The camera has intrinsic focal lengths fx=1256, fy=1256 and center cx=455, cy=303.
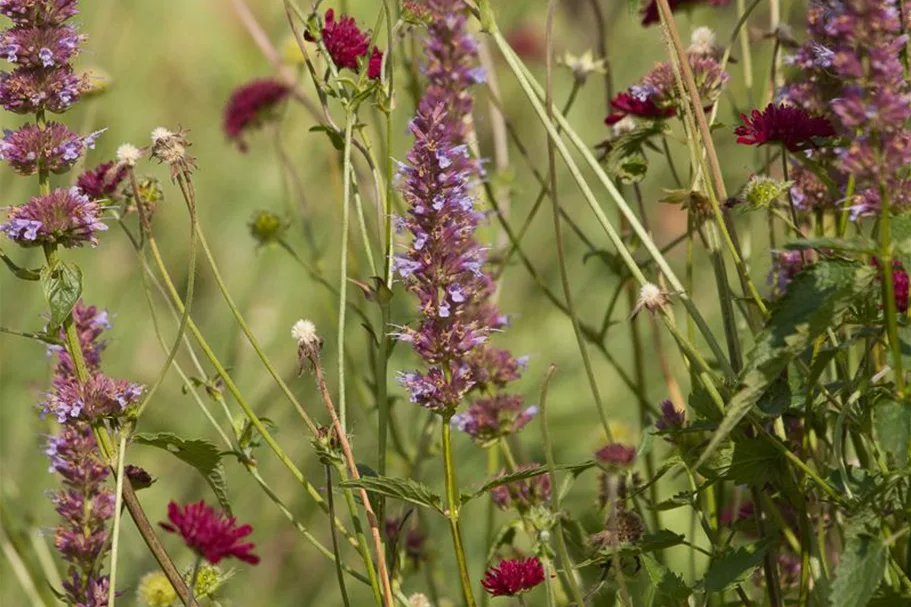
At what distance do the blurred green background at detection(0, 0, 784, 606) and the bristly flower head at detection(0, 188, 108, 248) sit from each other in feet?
2.50

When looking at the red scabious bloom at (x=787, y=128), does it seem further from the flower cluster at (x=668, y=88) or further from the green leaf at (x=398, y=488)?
the green leaf at (x=398, y=488)

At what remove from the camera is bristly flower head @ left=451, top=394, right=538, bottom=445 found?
A: 141 centimetres

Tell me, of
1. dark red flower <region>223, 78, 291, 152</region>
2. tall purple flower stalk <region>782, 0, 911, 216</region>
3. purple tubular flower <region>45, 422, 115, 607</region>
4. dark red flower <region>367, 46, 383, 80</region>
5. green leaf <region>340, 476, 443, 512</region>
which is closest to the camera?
tall purple flower stalk <region>782, 0, 911, 216</region>

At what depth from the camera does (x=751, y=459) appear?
3.67ft

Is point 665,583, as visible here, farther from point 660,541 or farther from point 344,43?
point 344,43

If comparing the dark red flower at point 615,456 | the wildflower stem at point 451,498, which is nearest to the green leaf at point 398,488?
the wildflower stem at point 451,498

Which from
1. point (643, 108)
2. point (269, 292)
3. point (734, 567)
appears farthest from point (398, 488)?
point (269, 292)

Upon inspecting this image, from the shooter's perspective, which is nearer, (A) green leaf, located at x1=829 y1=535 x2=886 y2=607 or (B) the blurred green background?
(A) green leaf, located at x1=829 y1=535 x2=886 y2=607

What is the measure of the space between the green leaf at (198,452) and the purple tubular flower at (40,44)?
0.34 m

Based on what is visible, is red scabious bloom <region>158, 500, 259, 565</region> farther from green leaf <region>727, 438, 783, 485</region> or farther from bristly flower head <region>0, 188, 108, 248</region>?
green leaf <region>727, 438, 783, 485</region>

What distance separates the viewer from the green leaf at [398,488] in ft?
3.44

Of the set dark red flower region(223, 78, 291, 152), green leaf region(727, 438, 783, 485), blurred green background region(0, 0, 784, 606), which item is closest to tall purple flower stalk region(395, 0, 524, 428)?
green leaf region(727, 438, 783, 485)

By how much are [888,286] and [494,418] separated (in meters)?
0.60

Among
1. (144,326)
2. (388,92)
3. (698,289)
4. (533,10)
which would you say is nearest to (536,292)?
(698,289)
